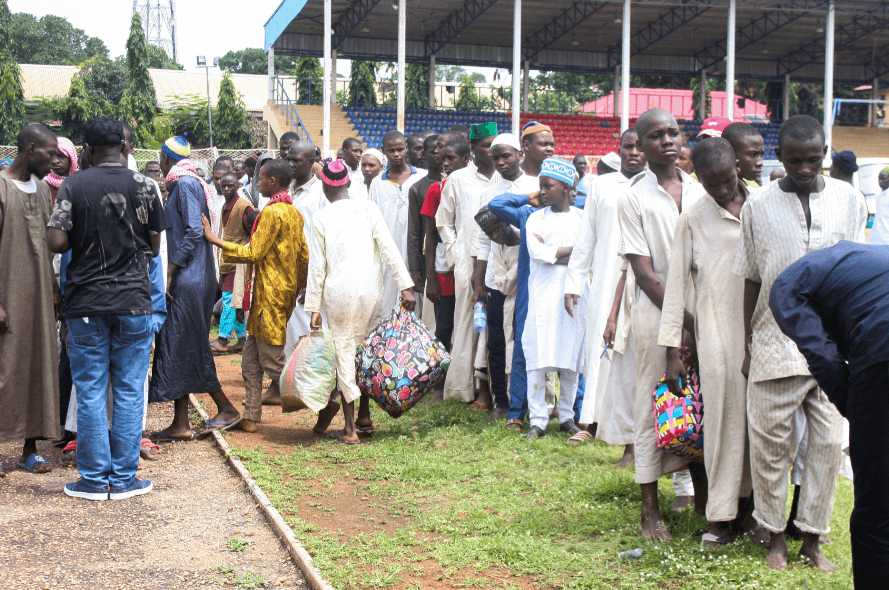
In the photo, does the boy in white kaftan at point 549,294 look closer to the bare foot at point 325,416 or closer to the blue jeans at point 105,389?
the bare foot at point 325,416

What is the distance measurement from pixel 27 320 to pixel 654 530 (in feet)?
13.3

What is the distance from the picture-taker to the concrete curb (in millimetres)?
3902

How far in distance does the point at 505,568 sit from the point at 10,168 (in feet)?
13.3

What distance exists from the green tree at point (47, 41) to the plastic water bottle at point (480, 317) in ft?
241

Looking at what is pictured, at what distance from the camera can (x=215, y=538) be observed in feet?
14.9

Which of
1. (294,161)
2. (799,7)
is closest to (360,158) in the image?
(294,161)

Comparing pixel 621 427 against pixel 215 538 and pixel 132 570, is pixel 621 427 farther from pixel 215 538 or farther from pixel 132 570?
pixel 132 570

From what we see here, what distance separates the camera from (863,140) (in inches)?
1395

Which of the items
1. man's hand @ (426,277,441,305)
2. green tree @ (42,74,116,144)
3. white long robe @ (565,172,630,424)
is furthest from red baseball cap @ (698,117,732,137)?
green tree @ (42,74,116,144)

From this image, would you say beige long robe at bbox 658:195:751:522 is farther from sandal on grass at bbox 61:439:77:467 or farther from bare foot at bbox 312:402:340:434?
sandal on grass at bbox 61:439:77:467

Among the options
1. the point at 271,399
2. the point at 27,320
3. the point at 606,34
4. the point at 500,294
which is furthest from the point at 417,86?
the point at 27,320

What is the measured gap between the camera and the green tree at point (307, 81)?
111 ft

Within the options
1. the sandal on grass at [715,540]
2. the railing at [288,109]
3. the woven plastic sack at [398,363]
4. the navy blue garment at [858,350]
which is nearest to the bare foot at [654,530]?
the sandal on grass at [715,540]

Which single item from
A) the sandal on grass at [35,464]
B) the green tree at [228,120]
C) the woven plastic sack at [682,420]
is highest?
the green tree at [228,120]
